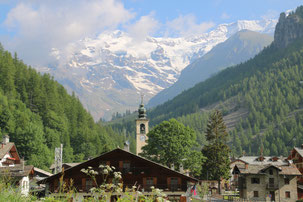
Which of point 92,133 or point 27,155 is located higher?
point 92,133

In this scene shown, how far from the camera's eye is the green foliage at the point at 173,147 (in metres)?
66.2

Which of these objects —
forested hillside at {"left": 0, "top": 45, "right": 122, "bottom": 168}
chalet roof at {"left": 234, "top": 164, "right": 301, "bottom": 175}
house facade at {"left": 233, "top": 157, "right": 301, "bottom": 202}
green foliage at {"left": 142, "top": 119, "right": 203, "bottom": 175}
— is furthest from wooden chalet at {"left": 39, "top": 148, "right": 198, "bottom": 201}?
forested hillside at {"left": 0, "top": 45, "right": 122, "bottom": 168}

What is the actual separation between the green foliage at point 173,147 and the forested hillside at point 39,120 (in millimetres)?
36142

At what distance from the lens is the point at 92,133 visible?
5138 inches

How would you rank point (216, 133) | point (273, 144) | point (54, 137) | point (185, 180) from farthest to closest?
point (273, 144) → point (54, 137) → point (216, 133) → point (185, 180)

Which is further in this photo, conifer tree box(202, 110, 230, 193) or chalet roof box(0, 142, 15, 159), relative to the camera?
conifer tree box(202, 110, 230, 193)

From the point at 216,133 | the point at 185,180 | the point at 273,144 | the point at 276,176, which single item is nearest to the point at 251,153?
the point at 273,144

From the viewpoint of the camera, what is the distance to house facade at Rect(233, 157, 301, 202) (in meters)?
67.1

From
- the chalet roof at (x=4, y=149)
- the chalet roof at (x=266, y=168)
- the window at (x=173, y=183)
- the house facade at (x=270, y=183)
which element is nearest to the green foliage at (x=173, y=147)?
the chalet roof at (x=266, y=168)

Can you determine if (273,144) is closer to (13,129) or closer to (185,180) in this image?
(13,129)

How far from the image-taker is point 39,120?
108 metres

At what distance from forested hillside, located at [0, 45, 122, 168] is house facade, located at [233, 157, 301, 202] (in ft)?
162

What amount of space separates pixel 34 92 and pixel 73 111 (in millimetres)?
21329

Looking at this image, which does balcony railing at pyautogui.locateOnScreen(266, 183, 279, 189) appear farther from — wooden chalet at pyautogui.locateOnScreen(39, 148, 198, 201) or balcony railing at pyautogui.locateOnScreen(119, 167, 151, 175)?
balcony railing at pyautogui.locateOnScreen(119, 167, 151, 175)
